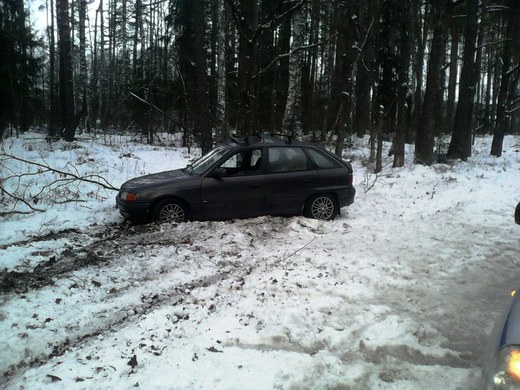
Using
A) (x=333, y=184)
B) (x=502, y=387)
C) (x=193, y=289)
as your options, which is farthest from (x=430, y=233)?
(x=502, y=387)

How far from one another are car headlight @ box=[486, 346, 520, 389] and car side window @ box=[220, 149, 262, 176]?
623 cm

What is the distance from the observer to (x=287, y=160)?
8.52 metres

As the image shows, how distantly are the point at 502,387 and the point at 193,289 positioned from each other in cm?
367

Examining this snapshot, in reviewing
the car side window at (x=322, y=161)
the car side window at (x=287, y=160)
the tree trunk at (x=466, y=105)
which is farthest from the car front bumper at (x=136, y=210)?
the tree trunk at (x=466, y=105)

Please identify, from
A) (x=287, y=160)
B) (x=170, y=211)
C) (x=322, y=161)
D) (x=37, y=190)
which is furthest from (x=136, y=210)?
(x=37, y=190)

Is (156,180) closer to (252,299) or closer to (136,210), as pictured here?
(136,210)

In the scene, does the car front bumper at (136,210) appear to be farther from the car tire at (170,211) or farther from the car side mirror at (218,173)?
the car side mirror at (218,173)

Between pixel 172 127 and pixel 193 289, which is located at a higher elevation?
pixel 172 127

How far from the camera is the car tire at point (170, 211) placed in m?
7.79

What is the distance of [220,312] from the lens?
472 centimetres

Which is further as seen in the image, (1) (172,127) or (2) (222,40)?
(1) (172,127)

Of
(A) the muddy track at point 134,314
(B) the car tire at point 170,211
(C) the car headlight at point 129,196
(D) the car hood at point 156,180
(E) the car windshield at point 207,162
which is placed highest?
(E) the car windshield at point 207,162

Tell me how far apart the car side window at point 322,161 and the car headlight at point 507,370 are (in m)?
6.51

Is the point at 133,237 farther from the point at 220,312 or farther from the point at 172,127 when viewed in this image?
the point at 172,127
